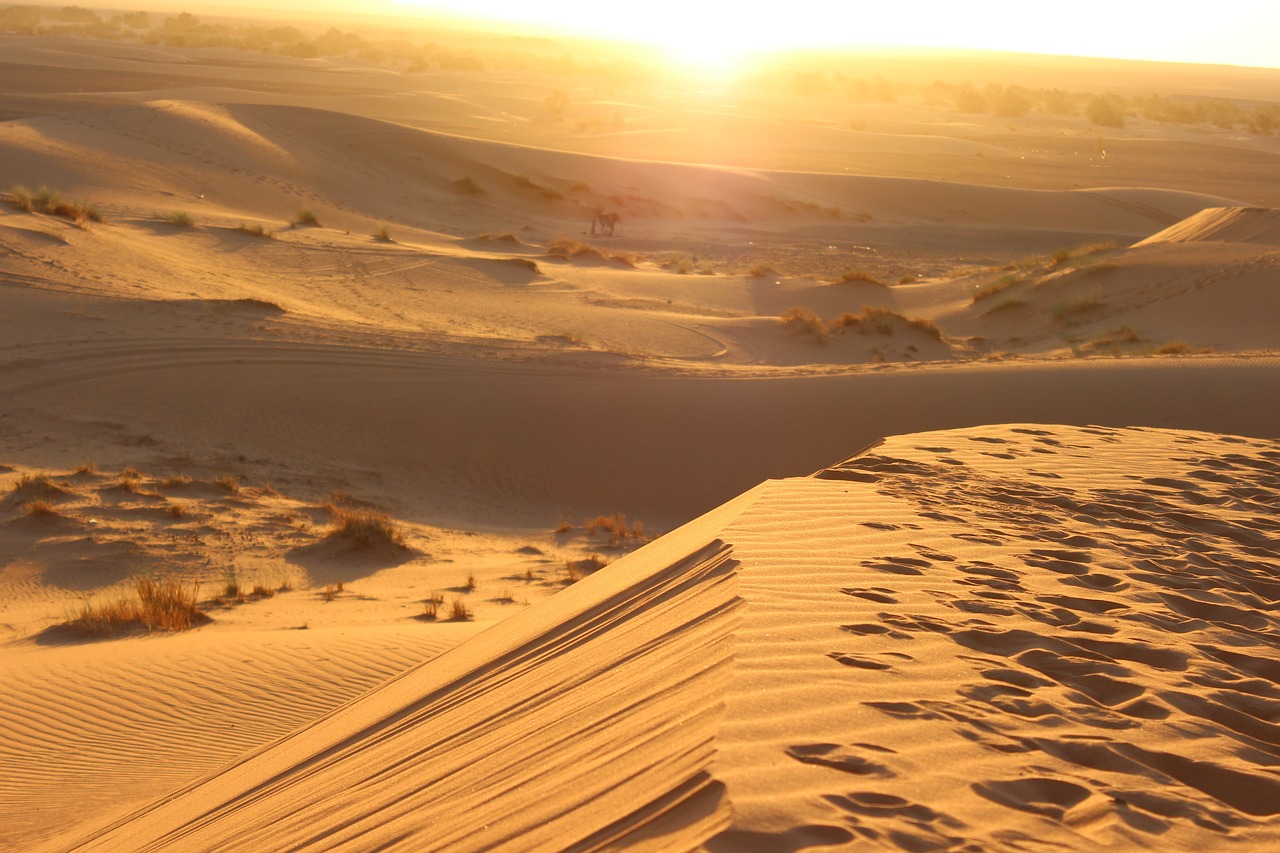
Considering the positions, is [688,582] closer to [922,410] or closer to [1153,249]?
[922,410]

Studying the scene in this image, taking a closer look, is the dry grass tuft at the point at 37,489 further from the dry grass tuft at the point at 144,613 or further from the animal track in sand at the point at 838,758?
the animal track in sand at the point at 838,758

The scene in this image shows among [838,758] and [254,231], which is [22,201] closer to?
[254,231]

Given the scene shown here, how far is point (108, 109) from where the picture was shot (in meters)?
31.7

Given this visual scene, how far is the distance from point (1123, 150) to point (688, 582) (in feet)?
190

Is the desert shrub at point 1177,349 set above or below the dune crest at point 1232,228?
below

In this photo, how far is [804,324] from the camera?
64.8 feet

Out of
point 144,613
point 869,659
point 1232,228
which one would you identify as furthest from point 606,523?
point 1232,228

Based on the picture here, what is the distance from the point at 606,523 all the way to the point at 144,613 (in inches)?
183

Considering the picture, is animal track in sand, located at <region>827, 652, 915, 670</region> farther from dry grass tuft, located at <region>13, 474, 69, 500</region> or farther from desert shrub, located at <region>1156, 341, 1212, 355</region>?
desert shrub, located at <region>1156, 341, 1212, 355</region>

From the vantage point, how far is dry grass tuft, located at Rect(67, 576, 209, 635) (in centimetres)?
735

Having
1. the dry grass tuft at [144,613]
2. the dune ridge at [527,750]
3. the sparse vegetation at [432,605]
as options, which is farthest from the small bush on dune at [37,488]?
the dune ridge at [527,750]

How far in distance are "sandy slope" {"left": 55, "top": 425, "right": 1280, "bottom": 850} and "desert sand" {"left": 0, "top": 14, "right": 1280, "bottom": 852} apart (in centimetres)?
2

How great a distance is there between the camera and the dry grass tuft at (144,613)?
24.1ft

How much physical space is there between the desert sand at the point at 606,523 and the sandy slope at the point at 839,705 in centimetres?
2
